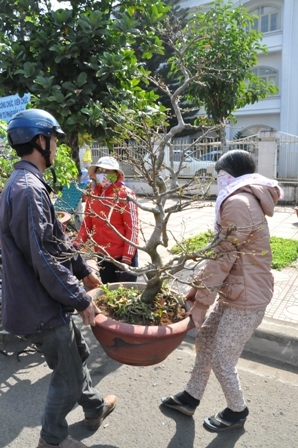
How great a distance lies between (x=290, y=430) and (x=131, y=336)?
1224 mm

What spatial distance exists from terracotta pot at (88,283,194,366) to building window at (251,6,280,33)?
23728 mm

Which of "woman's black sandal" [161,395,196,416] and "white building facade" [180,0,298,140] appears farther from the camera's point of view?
"white building facade" [180,0,298,140]

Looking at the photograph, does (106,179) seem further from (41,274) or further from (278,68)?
(278,68)

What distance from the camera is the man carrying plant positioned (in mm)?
1911

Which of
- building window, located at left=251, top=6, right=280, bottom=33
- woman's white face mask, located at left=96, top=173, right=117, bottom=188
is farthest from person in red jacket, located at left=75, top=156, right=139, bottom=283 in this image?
building window, located at left=251, top=6, right=280, bottom=33

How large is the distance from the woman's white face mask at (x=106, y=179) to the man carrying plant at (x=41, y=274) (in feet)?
3.92

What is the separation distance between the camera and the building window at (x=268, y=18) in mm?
21992

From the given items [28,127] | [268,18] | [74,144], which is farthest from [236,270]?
[268,18]

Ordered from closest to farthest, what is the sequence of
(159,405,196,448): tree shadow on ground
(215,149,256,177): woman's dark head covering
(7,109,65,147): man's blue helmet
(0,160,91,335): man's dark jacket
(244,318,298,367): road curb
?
(0,160,91,335): man's dark jacket < (7,109,65,147): man's blue helmet < (215,149,256,177): woman's dark head covering < (159,405,196,448): tree shadow on ground < (244,318,298,367): road curb

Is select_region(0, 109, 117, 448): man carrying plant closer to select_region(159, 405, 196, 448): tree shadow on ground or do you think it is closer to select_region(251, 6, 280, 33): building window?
select_region(159, 405, 196, 448): tree shadow on ground

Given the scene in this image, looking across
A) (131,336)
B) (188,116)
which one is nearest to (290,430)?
(131,336)

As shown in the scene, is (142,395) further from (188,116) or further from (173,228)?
(188,116)

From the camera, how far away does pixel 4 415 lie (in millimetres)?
2637

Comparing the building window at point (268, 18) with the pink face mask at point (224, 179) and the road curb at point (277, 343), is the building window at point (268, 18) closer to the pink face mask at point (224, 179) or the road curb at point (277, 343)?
the road curb at point (277, 343)
